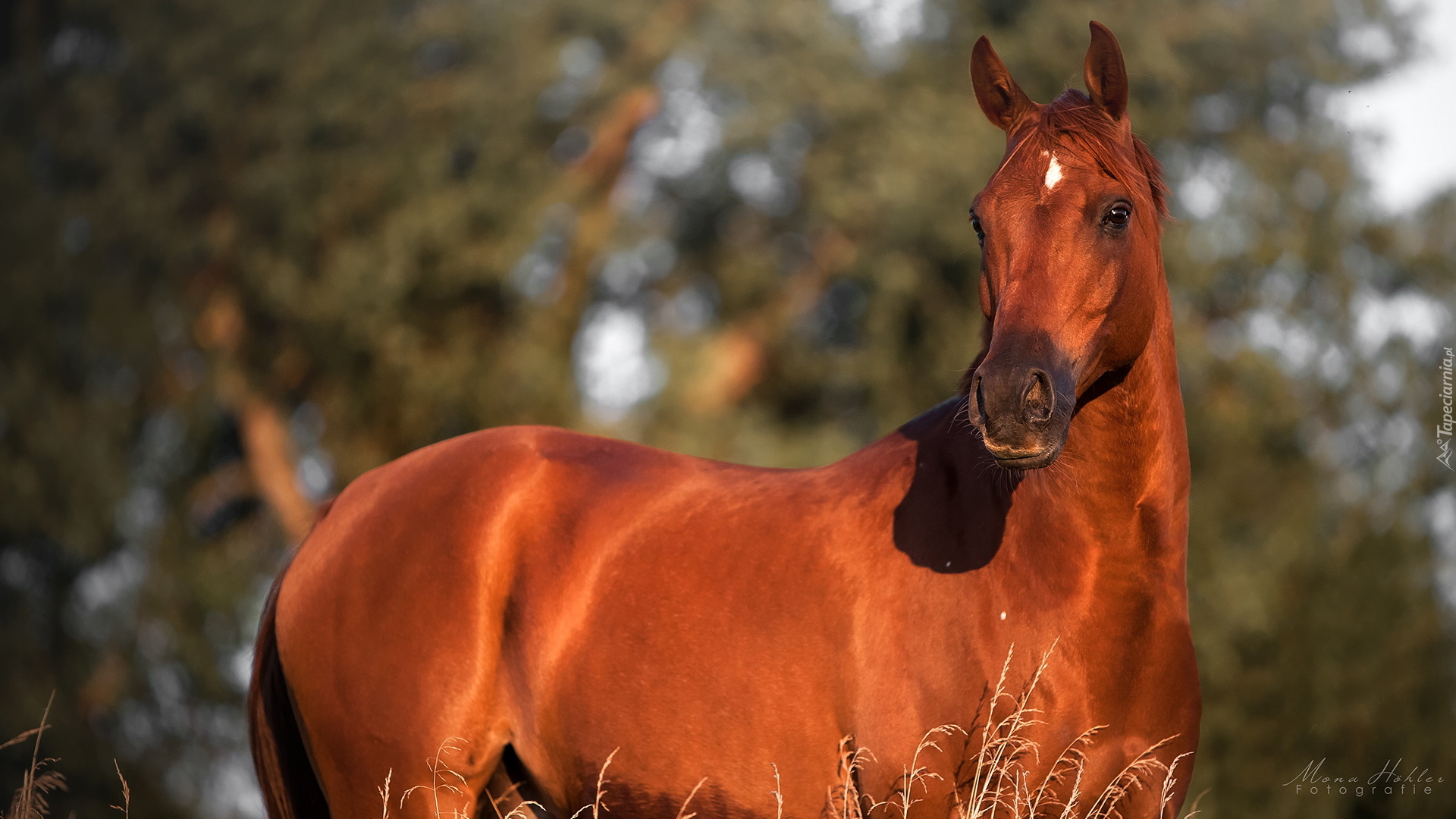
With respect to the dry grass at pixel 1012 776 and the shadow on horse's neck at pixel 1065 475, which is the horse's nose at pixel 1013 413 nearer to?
the shadow on horse's neck at pixel 1065 475

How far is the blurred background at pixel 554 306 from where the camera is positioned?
12.0 metres

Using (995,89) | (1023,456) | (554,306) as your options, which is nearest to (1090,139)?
(995,89)

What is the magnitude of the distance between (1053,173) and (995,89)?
51 cm

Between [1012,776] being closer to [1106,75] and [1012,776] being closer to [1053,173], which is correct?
[1053,173]

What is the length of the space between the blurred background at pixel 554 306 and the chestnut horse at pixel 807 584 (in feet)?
27.0

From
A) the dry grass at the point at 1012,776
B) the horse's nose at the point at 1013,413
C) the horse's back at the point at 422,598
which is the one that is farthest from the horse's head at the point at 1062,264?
the horse's back at the point at 422,598

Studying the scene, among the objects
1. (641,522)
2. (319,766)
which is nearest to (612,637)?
(641,522)

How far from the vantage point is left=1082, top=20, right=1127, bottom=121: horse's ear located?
2.84 m

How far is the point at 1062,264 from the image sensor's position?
2.63 meters

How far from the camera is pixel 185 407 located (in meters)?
12.4

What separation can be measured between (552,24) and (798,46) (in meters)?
2.70

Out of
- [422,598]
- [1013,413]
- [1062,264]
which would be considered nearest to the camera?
[1013,413]

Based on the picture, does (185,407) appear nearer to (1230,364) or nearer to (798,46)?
(798,46)

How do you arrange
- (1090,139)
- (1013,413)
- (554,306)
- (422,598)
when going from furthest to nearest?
(554,306) → (422,598) → (1090,139) → (1013,413)
